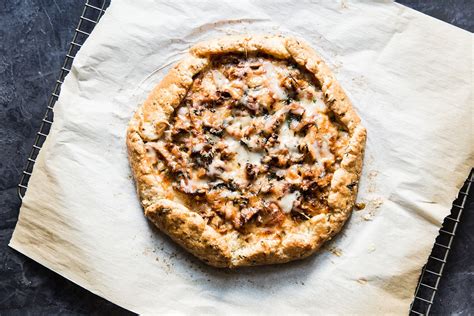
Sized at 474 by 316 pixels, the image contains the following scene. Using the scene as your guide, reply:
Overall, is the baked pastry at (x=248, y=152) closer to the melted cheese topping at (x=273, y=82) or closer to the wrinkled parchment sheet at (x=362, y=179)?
the melted cheese topping at (x=273, y=82)

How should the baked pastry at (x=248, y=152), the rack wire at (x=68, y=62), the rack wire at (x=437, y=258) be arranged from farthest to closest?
the rack wire at (x=68, y=62), the rack wire at (x=437, y=258), the baked pastry at (x=248, y=152)

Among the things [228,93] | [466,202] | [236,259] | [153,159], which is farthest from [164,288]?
[466,202]

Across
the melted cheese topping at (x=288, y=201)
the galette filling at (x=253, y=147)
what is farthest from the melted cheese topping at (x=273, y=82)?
the melted cheese topping at (x=288, y=201)

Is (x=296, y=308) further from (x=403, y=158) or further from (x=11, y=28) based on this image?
(x=11, y=28)

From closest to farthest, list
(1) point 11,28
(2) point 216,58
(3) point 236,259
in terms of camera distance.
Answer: (3) point 236,259 → (2) point 216,58 → (1) point 11,28

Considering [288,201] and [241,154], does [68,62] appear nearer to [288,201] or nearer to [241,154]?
[241,154]

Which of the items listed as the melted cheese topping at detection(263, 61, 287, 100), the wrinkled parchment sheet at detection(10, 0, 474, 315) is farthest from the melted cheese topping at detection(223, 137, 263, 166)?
the wrinkled parchment sheet at detection(10, 0, 474, 315)

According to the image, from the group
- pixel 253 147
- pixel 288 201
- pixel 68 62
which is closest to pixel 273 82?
pixel 253 147
